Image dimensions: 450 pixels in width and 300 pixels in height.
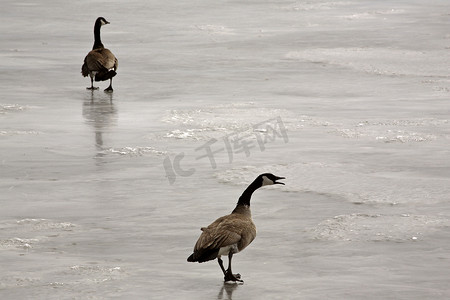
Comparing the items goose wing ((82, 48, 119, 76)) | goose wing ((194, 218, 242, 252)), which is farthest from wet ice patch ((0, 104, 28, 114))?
goose wing ((194, 218, 242, 252))

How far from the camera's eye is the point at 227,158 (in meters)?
12.7

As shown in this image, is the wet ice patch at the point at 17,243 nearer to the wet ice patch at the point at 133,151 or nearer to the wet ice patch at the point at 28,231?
the wet ice patch at the point at 28,231

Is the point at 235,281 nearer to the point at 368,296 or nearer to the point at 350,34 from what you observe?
the point at 368,296

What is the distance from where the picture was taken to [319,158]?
496 inches

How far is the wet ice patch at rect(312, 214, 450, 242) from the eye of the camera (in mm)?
9367

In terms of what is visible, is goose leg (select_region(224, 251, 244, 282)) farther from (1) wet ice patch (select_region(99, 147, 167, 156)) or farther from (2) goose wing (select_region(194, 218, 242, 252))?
(1) wet ice patch (select_region(99, 147, 167, 156))

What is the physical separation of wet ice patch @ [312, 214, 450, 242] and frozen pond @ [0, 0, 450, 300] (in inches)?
1.1

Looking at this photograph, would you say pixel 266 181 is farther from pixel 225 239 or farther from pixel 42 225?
pixel 42 225

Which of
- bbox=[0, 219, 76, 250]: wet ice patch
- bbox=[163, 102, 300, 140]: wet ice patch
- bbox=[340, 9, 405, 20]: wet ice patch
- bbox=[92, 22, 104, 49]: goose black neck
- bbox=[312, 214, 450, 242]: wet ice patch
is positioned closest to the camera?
bbox=[0, 219, 76, 250]: wet ice patch

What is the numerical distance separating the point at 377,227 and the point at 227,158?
333 centimetres

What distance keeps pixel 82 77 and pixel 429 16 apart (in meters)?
10.4

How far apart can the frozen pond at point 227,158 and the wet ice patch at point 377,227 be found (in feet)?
0.09

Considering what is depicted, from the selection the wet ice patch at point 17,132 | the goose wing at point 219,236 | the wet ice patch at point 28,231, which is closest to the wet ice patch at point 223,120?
the wet ice patch at point 17,132

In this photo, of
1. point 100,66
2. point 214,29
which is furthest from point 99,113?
point 214,29
